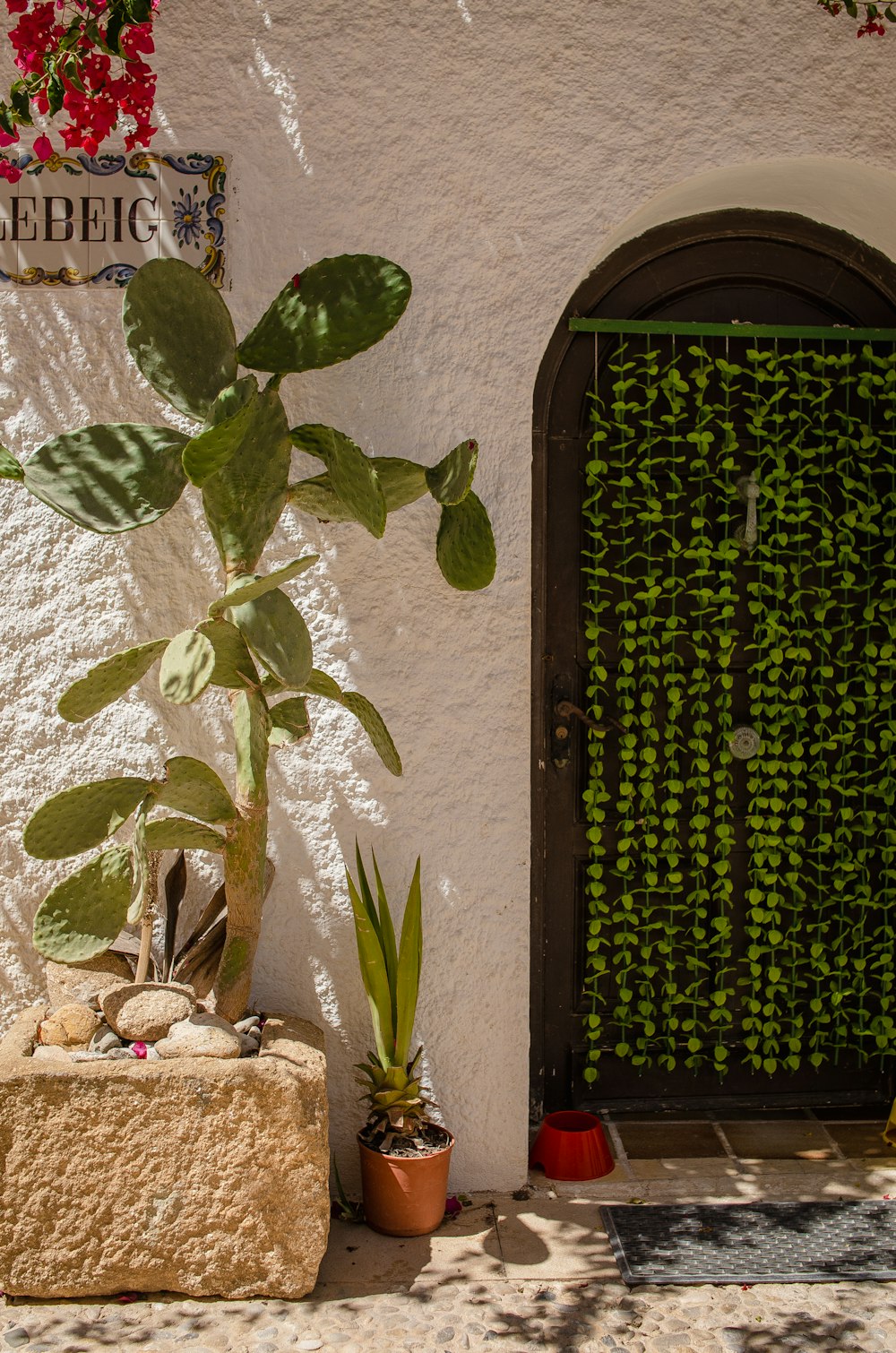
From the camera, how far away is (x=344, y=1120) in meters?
2.94

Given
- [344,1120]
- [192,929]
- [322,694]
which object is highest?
[322,694]

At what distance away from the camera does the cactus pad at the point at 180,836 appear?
2.55m

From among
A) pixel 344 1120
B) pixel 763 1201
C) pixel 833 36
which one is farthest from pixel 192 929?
pixel 833 36

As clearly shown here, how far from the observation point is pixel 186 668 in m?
2.18

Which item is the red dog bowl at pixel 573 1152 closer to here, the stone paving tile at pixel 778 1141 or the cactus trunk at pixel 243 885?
the stone paving tile at pixel 778 1141

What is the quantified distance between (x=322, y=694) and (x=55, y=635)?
75cm

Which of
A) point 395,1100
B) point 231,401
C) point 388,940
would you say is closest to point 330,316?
point 231,401

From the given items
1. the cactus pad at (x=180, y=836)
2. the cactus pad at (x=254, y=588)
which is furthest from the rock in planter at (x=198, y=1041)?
the cactus pad at (x=254, y=588)

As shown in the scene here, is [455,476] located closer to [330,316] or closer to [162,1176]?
[330,316]

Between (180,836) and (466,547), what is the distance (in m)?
0.87

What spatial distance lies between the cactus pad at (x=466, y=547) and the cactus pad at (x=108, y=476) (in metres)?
0.62

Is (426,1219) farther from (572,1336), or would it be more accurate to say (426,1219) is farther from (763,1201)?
(763,1201)

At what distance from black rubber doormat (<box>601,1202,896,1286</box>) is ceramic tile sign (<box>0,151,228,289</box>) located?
2.35m

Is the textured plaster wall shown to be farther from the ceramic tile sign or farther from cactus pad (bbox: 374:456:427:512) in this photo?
cactus pad (bbox: 374:456:427:512)
